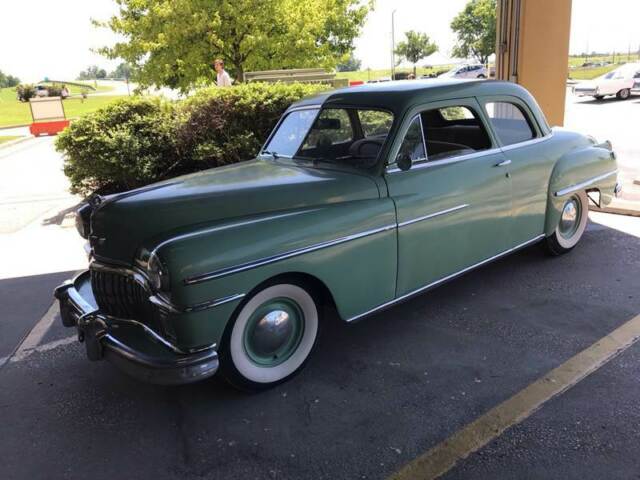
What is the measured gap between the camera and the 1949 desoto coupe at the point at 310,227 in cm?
277

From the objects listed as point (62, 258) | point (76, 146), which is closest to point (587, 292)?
point (62, 258)

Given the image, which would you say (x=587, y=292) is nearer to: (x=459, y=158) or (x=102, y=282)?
(x=459, y=158)

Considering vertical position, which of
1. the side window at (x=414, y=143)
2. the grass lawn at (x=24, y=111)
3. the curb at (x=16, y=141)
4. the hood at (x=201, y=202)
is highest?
the side window at (x=414, y=143)

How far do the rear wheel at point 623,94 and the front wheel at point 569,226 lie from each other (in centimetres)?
2004

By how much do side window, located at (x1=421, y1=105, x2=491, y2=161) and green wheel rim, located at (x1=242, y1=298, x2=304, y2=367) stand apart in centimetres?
156

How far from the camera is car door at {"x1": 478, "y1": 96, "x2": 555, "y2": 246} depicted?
4.32 m

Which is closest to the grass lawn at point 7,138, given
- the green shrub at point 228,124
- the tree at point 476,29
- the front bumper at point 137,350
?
the green shrub at point 228,124

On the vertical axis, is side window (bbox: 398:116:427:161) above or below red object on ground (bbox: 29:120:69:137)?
above

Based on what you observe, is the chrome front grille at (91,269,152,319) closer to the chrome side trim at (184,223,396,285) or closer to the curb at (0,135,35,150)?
the chrome side trim at (184,223,396,285)

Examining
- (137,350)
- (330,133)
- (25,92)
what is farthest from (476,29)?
(137,350)

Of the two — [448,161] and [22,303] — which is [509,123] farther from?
[22,303]

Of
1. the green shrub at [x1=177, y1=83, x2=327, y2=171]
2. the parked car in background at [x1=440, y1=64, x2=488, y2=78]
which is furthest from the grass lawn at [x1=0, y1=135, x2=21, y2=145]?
the parked car in background at [x1=440, y1=64, x2=488, y2=78]

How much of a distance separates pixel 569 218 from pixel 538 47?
3.89m

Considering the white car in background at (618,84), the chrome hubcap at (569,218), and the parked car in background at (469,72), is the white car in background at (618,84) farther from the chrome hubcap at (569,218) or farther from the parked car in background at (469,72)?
the chrome hubcap at (569,218)
